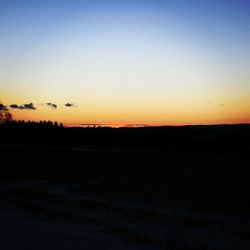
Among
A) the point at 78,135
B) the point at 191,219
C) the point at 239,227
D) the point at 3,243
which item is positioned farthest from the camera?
the point at 78,135

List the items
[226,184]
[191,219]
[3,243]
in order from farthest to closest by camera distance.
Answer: [226,184]
[191,219]
[3,243]

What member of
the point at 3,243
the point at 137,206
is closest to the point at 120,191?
the point at 137,206

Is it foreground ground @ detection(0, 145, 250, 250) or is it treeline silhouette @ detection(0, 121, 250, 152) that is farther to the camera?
treeline silhouette @ detection(0, 121, 250, 152)

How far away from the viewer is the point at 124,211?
42.9ft

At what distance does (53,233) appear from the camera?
9.94m

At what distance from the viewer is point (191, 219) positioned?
11984 millimetres

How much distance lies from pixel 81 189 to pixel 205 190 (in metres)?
5.33

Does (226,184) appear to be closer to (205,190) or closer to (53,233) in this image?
(205,190)

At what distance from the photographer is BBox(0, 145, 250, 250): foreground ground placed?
948cm

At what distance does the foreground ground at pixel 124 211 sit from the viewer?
948 cm

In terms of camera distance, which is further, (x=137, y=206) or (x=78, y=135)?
(x=78, y=135)

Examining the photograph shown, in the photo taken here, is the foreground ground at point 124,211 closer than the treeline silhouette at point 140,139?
Yes

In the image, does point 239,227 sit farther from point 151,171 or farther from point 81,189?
point 151,171

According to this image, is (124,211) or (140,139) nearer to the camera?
(124,211)
